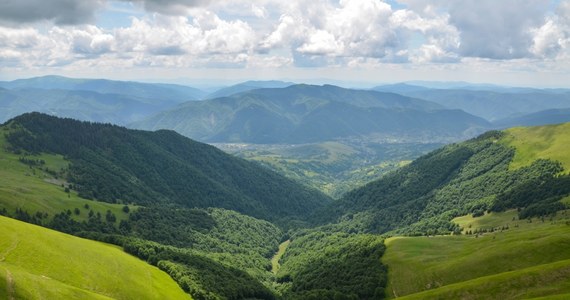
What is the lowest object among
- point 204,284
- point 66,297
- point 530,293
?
point 204,284

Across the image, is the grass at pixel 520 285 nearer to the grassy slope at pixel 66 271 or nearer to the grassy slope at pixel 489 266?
the grassy slope at pixel 489 266

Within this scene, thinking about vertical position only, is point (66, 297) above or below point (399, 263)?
above

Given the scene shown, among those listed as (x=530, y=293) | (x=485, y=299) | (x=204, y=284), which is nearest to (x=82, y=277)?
(x=204, y=284)

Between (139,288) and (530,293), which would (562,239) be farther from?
(139,288)

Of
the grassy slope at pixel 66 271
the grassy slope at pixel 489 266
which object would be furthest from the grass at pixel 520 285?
the grassy slope at pixel 66 271

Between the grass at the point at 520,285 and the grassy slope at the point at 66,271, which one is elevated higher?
the grass at the point at 520,285

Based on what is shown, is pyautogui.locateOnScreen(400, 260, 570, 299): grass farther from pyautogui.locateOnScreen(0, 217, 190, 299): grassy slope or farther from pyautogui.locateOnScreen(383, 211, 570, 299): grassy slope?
pyautogui.locateOnScreen(0, 217, 190, 299): grassy slope

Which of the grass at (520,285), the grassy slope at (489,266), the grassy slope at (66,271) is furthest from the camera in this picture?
the grassy slope at (489,266)
